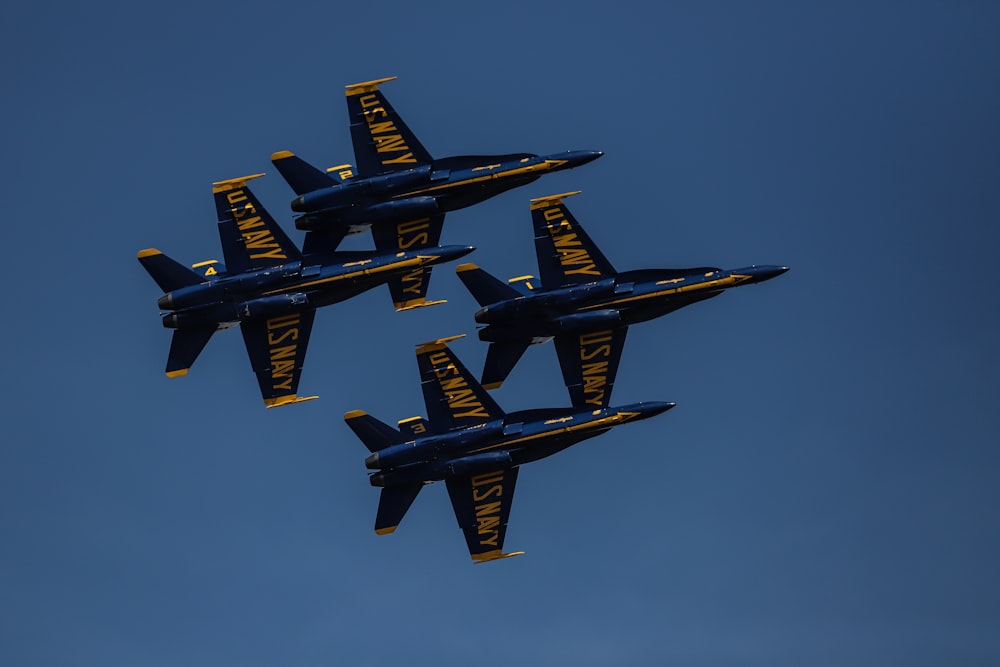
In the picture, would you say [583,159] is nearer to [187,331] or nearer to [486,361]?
[486,361]

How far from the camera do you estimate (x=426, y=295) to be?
377ft

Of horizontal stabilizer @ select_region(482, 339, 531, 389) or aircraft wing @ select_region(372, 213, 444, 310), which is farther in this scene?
aircraft wing @ select_region(372, 213, 444, 310)

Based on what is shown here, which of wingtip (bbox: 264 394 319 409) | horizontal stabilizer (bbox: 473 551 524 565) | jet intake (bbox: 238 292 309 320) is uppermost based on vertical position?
jet intake (bbox: 238 292 309 320)

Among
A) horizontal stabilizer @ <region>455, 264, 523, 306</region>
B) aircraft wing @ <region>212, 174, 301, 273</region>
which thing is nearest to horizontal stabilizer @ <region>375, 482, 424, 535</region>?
horizontal stabilizer @ <region>455, 264, 523, 306</region>

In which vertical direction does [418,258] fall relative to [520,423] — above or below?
above

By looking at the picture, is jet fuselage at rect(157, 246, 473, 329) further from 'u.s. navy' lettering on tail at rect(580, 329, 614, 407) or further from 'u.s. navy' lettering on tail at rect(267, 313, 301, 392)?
'u.s. navy' lettering on tail at rect(580, 329, 614, 407)

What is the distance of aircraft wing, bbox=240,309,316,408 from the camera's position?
113 metres

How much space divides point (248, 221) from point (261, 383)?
8479 millimetres

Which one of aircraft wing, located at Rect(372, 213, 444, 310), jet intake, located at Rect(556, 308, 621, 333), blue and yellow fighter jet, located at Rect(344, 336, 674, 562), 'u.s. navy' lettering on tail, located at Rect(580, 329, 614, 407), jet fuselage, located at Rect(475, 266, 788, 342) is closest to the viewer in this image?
blue and yellow fighter jet, located at Rect(344, 336, 674, 562)

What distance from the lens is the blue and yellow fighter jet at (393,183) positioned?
11431 cm

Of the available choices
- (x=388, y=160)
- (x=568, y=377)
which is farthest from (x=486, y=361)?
(x=388, y=160)

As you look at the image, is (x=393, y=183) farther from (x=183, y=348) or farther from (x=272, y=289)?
(x=183, y=348)

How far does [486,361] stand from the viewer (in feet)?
380

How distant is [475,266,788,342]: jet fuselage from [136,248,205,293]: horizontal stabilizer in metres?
15.1
